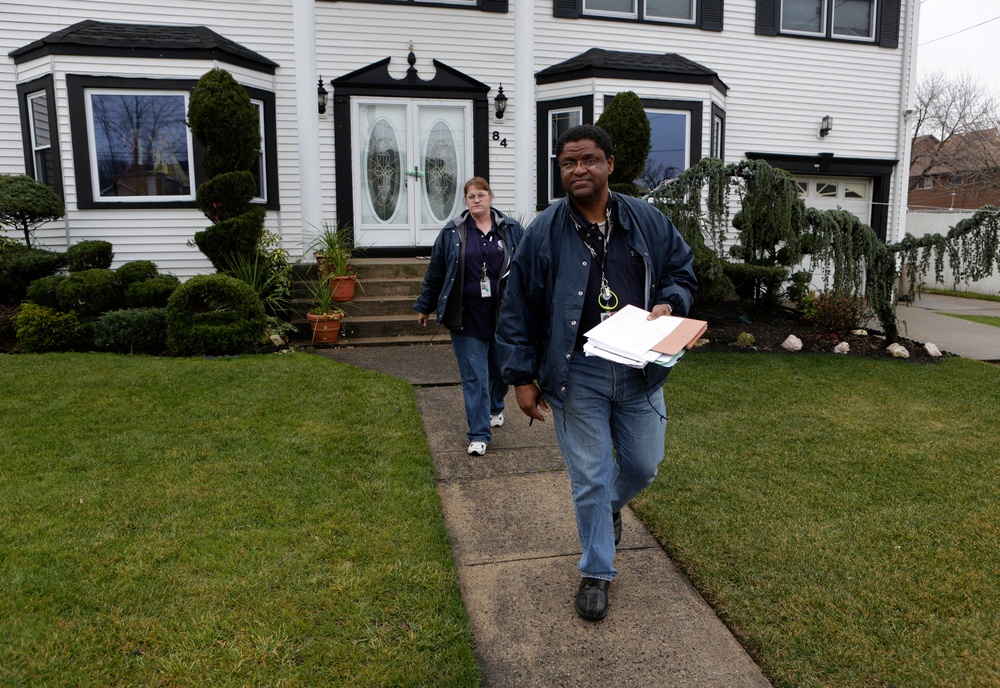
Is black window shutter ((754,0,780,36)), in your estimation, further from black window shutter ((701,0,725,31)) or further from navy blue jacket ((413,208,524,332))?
navy blue jacket ((413,208,524,332))

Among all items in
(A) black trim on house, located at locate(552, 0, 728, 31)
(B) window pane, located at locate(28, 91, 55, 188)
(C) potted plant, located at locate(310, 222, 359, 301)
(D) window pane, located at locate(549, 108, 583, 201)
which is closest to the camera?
(C) potted plant, located at locate(310, 222, 359, 301)

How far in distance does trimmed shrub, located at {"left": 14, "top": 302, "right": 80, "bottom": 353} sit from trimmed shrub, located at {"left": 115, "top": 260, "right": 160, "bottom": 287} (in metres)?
0.92

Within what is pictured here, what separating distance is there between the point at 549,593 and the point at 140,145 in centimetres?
952

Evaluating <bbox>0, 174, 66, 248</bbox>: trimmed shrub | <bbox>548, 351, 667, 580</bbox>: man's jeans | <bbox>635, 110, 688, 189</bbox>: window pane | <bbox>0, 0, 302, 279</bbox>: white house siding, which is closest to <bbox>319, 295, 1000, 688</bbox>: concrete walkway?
<bbox>548, 351, 667, 580</bbox>: man's jeans

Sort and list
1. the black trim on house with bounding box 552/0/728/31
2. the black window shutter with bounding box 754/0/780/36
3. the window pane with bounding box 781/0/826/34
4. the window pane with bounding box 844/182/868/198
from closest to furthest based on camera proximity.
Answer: the black trim on house with bounding box 552/0/728/31, the black window shutter with bounding box 754/0/780/36, the window pane with bounding box 781/0/826/34, the window pane with bounding box 844/182/868/198

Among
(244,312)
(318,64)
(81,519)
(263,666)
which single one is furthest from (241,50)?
(263,666)

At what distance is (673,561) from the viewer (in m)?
3.56

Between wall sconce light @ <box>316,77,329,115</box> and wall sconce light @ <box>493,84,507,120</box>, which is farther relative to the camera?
wall sconce light @ <box>493,84,507,120</box>

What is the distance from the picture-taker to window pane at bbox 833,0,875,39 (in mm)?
13328

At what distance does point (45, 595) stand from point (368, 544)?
1.37m

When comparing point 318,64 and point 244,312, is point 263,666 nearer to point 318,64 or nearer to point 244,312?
point 244,312

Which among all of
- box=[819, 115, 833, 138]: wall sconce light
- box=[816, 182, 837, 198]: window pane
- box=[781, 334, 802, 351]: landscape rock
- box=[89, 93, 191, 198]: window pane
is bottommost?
box=[781, 334, 802, 351]: landscape rock

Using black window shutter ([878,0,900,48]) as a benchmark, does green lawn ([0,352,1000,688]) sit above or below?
below

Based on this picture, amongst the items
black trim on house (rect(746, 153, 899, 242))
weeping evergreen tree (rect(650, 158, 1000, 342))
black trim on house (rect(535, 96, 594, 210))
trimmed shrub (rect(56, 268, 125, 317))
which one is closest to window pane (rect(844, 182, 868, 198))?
black trim on house (rect(746, 153, 899, 242))
